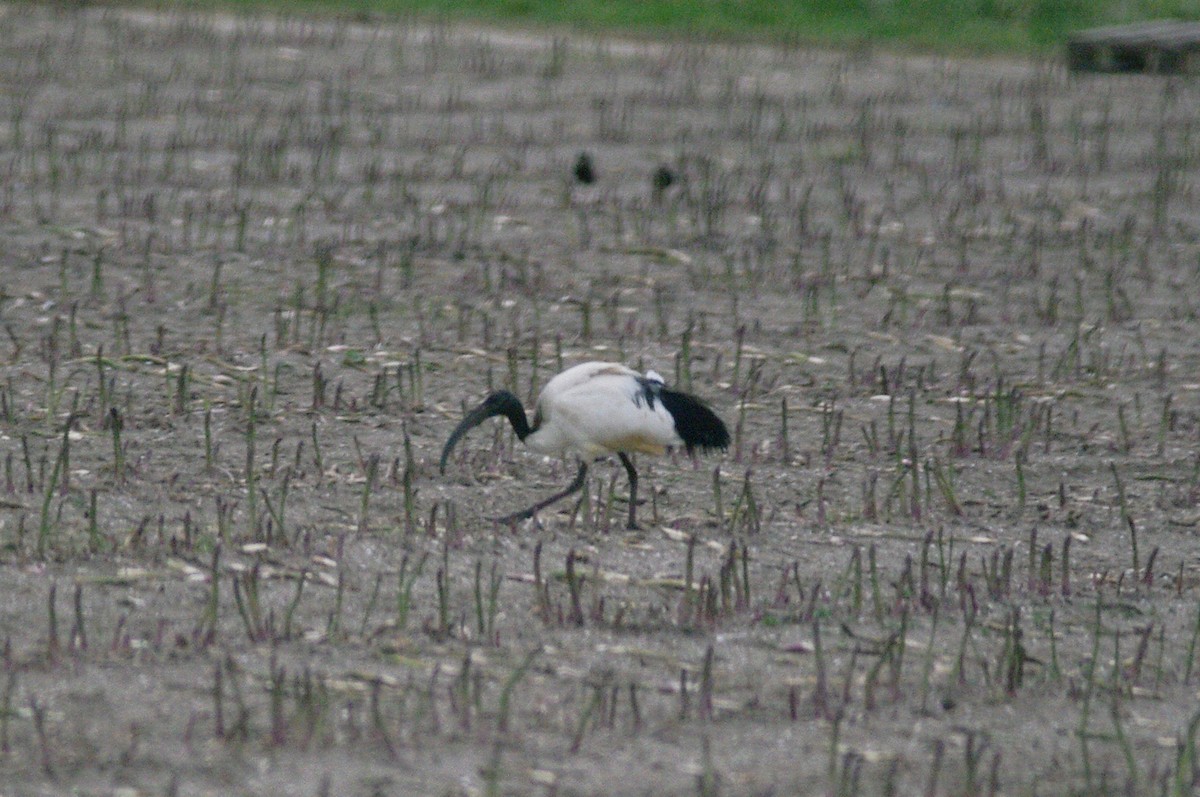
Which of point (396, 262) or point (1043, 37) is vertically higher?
point (1043, 37)

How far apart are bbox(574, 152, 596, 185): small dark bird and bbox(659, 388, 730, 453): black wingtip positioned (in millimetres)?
5445

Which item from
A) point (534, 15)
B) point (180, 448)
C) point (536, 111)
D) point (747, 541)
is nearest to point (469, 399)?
point (180, 448)

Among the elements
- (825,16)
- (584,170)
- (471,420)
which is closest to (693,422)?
A: (471,420)

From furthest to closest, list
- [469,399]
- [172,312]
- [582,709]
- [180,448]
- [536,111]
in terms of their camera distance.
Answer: [536,111], [172,312], [469,399], [180,448], [582,709]

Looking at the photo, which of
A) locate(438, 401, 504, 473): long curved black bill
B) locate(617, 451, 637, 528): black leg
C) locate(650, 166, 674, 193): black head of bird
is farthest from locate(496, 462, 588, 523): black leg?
locate(650, 166, 674, 193): black head of bird

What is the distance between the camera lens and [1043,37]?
18500mm

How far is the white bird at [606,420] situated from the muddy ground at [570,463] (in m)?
0.16

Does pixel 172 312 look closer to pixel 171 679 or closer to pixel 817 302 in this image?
pixel 817 302

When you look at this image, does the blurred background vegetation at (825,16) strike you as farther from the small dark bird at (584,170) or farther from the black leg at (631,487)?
the black leg at (631,487)

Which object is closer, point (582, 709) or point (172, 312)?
point (582, 709)

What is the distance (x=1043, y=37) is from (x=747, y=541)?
42.6 feet

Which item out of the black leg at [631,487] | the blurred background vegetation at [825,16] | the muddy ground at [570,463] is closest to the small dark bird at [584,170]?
the muddy ground at [570,463]

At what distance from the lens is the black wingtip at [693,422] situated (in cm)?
675

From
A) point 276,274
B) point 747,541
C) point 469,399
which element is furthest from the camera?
point 276,274
